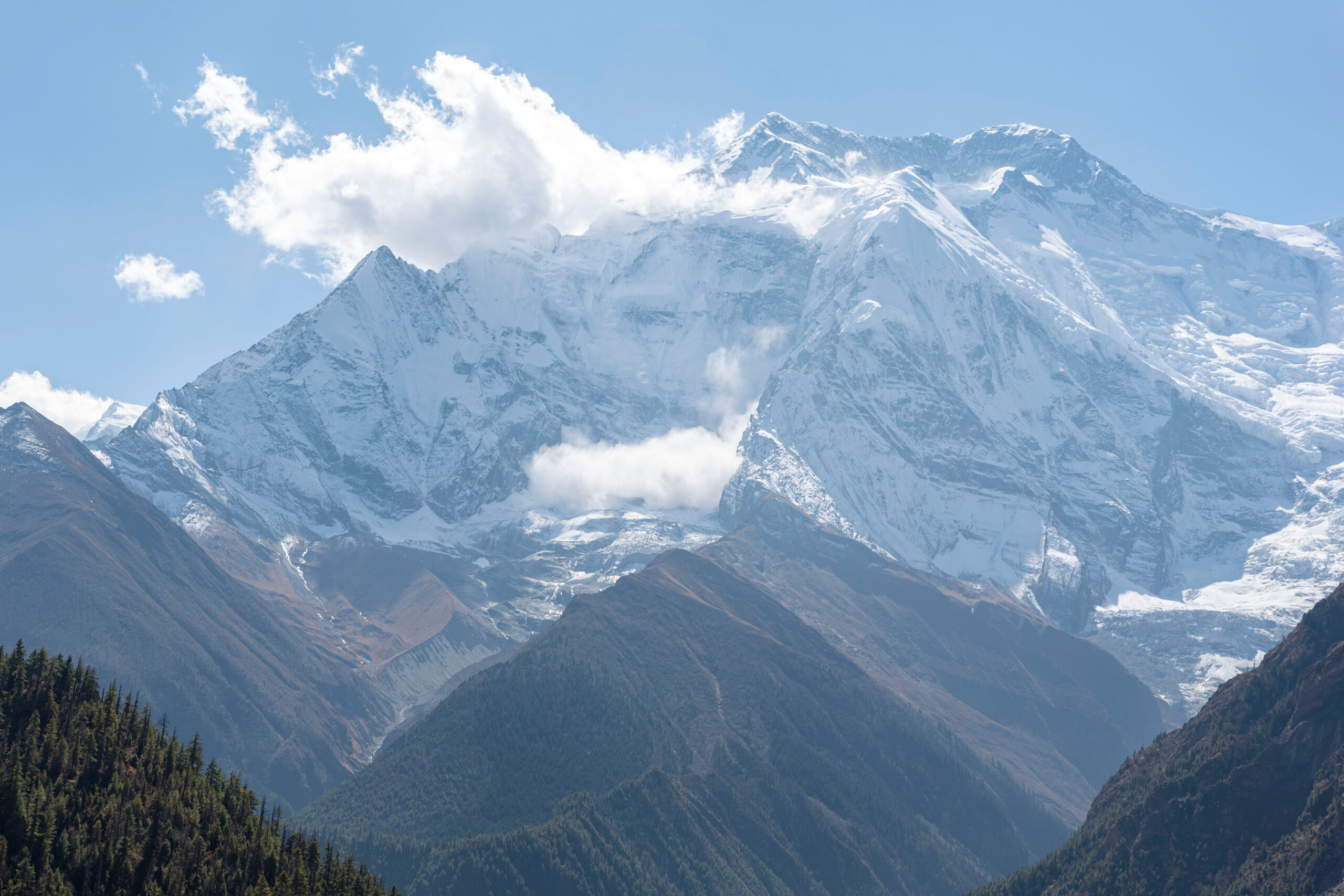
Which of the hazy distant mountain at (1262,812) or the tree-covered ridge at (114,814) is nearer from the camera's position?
the tree-covered ridge at (114,814)

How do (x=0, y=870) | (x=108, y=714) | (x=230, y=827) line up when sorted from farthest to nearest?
(x=108, y=714), (x=230, y=827), (x=0, y=870)

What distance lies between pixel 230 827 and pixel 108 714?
26576mm

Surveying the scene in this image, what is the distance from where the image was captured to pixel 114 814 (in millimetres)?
133125

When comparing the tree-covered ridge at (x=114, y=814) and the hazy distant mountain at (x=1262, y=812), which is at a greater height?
the tree-covered ridge at (x=114, y=814)

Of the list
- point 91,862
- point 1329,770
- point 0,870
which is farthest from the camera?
point 1329,770

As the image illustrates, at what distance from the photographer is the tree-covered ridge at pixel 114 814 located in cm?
12306

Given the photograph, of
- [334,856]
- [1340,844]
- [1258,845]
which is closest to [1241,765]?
[1258,845]

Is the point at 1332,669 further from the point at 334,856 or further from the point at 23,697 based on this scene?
the point at 23,697

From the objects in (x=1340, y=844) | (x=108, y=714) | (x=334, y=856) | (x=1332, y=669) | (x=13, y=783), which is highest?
(x=108, y=714)

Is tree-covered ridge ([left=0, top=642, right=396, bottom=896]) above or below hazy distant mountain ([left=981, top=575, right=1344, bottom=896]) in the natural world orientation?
above

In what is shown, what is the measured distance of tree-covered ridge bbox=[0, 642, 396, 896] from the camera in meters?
123

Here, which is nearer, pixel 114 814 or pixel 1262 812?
pixel 114 814

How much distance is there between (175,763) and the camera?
15875cm

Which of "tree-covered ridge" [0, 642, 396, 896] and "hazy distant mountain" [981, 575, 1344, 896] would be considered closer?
"tree-covered ridge" [0, 642, 396, 896]
